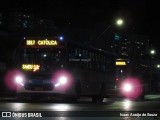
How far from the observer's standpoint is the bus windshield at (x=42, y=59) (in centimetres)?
2908

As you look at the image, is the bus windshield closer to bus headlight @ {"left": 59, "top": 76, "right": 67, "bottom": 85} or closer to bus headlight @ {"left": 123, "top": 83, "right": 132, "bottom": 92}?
bus headlight @ {"left": 59, "top": 76, "right": 67, "bottom": 85}

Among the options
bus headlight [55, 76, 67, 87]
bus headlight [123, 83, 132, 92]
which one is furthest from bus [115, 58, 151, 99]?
bus headlight [55, 76, 67, 87]

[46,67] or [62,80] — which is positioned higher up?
[46,67]

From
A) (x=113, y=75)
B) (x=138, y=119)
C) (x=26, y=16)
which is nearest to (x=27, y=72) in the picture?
(x=113, y=75)

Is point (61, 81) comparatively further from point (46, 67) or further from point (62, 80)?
point (46, 67)

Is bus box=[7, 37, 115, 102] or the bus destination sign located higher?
the bus destination sign

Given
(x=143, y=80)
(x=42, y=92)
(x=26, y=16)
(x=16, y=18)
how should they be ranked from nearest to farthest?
(x=42, y=92) < (x=143, y=80) < (x=16, y=18) < (x=26, y=16)

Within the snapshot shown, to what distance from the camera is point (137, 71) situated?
45.9m

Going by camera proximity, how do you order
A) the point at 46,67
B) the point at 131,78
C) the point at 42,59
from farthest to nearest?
the point at 131,78
the point at 42,59
the point at 46,67

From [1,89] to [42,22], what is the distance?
8990cm

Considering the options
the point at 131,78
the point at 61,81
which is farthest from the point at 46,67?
the point at 131,78

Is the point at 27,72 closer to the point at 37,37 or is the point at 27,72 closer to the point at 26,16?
the point at 37,37

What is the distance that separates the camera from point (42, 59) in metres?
29.2

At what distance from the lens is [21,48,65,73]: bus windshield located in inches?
1145
